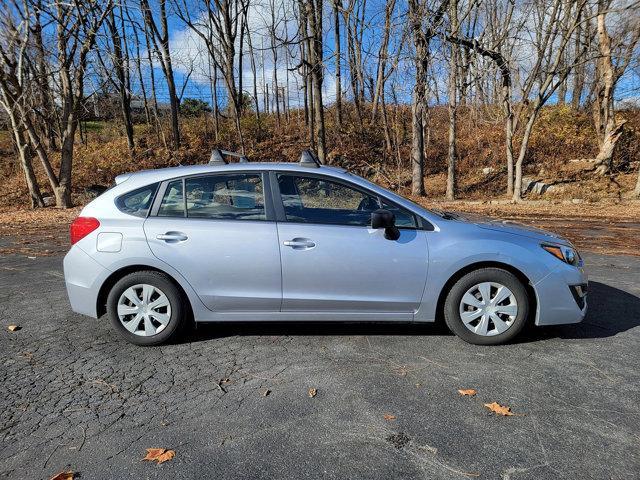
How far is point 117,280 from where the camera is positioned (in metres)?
3.94

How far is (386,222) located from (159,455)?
7.60 ft

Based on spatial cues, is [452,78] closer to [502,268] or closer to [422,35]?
[422,35]

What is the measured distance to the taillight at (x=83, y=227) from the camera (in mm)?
3926

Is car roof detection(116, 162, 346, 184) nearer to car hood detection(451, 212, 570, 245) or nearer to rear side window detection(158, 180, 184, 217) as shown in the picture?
rear side window detection(158, 180, 184, 217)

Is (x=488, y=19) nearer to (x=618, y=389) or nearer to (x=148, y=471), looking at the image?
(x=618, y=389)

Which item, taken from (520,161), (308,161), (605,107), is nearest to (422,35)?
(520,161)

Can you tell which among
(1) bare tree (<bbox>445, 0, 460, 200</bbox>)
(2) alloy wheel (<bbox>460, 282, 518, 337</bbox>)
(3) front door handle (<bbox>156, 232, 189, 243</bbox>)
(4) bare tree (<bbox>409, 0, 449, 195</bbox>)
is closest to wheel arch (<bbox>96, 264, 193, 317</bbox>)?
(3) front door handle (<bbox>156, 232, 189, 243</bbox>)

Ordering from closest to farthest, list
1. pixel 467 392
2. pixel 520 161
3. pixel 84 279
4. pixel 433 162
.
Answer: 1. pixel 467 392
2. pixel 84 279
3. pixel 520 161
4. pixel 433 162

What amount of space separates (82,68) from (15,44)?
2.19 meters

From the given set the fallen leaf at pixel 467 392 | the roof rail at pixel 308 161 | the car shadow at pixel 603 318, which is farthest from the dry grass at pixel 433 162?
the fallen leaf at pixel 467 392

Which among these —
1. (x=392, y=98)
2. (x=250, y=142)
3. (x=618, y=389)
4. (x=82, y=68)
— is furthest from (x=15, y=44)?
(x=618, y=389)

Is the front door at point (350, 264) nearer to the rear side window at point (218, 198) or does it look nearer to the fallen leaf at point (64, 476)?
the rear side window at point (218, 198)

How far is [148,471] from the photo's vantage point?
7.77 feet

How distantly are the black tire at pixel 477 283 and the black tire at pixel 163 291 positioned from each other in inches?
92.4
